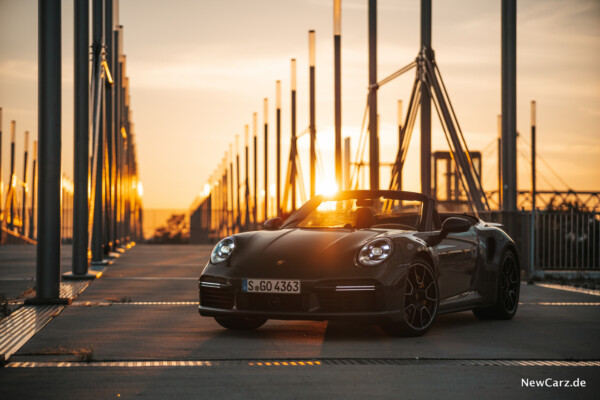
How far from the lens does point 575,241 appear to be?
1939 centimetres

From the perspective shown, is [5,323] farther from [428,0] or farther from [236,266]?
[428,0]

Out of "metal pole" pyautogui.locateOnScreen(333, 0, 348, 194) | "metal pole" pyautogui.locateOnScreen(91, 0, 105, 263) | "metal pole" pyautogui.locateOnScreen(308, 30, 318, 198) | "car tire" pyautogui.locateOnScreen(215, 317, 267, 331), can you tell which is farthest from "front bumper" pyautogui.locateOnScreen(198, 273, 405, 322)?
"metal pole" pyautogui.locateOnScreen(308, 30, 318, 198)

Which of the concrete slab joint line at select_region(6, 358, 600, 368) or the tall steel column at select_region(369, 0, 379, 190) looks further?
the tall steel column at select_region(369, 0, 379, 190)

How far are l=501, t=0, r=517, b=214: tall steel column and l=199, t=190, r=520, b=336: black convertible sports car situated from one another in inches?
378

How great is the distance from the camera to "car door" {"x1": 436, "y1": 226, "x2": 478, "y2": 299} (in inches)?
304

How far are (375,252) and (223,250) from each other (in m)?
1.23

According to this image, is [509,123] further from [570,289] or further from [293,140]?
[293,140]

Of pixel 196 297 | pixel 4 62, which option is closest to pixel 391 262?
pixel 196 297

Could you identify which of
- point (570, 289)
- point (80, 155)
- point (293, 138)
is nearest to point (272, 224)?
point (570, 289)

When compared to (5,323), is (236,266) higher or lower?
higher

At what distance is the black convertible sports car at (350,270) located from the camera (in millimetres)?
6801

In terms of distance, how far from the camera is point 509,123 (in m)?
17.6

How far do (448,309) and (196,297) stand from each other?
4.00 meters

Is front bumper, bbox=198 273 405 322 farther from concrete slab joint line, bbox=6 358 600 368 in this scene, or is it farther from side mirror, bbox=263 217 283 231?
side mirror, bbox=263 217 283 231
